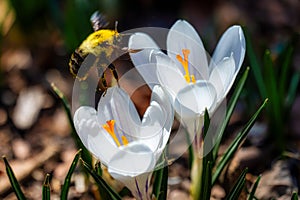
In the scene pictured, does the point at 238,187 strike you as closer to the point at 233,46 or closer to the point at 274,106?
the point at 233,46

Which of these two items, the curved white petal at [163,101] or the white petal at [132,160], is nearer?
the white petal at [132,160]

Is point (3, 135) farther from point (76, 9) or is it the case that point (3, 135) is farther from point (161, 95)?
point (161, 95)

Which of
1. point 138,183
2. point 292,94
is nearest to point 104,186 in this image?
point 138,183

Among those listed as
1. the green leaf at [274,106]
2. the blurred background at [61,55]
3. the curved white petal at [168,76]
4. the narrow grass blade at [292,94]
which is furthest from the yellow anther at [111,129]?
the narrow grass blade at [292,94]

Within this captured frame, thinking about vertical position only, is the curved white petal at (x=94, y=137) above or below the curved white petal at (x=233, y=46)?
below

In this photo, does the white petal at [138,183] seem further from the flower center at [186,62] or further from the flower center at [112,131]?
the flower center at [186,62]

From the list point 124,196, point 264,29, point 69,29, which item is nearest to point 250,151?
point 124,196

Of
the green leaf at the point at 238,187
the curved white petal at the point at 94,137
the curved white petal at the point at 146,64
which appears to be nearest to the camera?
the curved white petal at the point at 94,137

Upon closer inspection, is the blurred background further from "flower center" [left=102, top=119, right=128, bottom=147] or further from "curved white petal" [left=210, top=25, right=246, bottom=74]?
"flower center" [left=102, top=119, right=128, bottom=147]

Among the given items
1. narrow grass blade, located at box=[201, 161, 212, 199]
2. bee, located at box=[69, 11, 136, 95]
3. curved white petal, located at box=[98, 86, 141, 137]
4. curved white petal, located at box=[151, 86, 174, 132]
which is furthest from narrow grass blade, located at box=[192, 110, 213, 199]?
bee, located at box=[69, 11, 136, 95]
